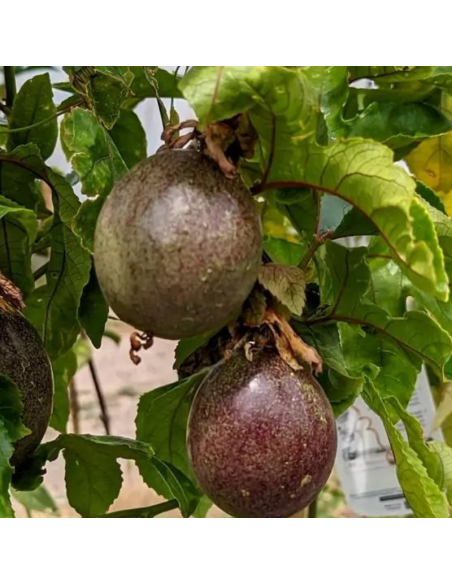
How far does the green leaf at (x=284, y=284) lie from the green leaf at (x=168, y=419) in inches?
5.8

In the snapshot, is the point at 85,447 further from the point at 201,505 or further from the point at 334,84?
the point at 334,84

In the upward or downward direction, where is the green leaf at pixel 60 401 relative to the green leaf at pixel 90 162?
downward

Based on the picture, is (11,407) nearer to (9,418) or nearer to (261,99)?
(9,418)

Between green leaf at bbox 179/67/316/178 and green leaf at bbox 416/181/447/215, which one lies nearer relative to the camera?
green leaf at bbox 179/67/316/178

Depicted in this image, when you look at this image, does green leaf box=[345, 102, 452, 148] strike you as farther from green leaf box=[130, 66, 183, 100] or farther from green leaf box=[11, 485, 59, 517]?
green leaf box=[11, 485, 59, 517]

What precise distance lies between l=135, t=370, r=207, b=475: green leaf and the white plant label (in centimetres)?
34

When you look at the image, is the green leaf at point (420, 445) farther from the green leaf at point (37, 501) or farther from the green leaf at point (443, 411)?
the green leaf at point (37, 501)

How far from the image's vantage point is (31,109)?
2.10 ft

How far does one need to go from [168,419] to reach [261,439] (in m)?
0.20

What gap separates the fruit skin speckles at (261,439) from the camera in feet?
→ 1.44

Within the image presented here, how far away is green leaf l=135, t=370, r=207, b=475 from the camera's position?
24.3 inches

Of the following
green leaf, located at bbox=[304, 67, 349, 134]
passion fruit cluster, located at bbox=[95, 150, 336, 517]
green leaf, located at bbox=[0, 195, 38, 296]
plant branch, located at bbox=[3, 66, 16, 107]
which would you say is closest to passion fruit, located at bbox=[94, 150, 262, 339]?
passion fruit cluster, located at bbox=[95, 150, 336, 517]

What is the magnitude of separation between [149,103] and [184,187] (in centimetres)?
52

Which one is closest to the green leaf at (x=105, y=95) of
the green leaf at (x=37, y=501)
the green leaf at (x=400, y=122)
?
the green leaf at (x=400, y=122)
